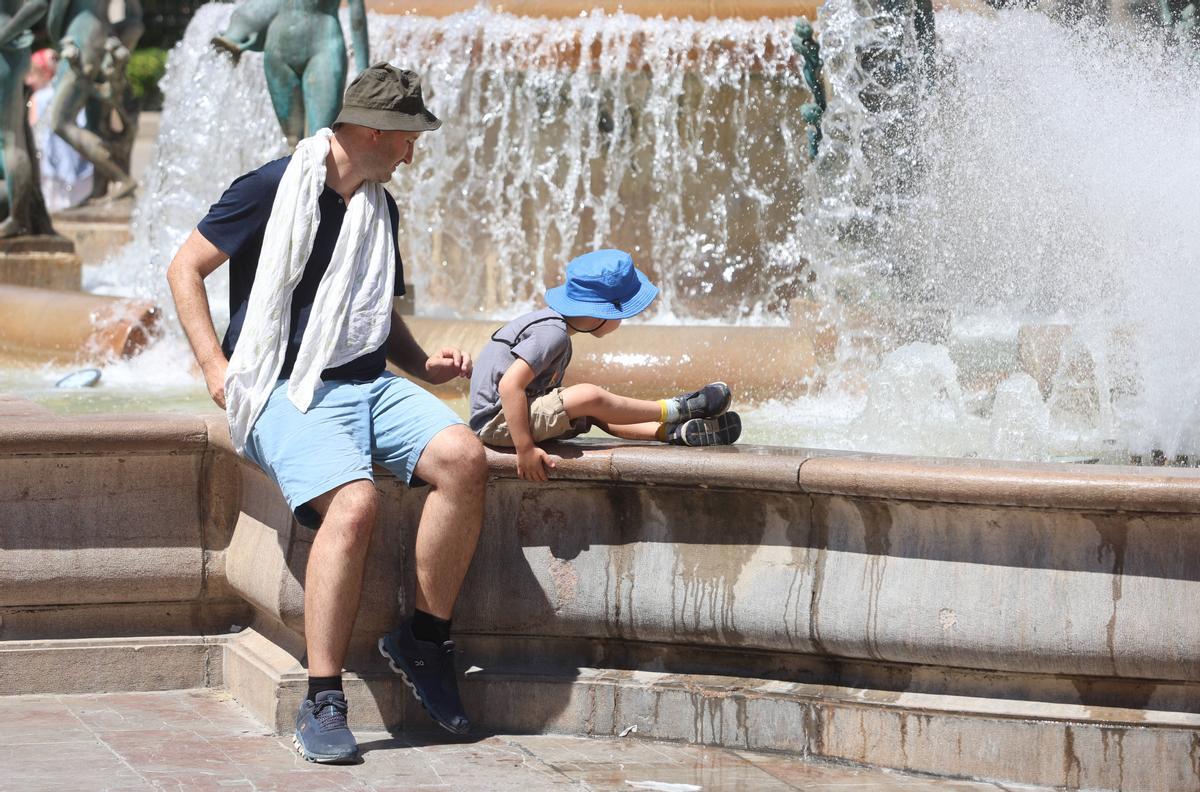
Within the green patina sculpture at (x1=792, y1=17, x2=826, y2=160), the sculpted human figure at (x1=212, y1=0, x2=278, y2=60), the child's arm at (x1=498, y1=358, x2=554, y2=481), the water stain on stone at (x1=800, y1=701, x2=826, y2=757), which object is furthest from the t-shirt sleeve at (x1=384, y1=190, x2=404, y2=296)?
the sculpted human figure at (x1=212, y1=0, x2=278, y2=60)

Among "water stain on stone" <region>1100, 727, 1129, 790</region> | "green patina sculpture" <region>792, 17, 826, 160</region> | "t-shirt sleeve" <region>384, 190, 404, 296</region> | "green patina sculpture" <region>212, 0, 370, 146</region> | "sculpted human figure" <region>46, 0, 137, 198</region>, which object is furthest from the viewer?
"sculpted human figure" <region>46, 0, 137, 198</region>

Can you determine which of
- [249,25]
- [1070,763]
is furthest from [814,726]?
[249,25]

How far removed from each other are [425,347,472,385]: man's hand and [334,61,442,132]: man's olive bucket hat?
592 mm

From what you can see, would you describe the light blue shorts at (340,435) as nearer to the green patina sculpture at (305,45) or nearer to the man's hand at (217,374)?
the man's hand at (217,374)

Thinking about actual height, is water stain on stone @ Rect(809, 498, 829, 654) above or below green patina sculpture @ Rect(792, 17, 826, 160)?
below

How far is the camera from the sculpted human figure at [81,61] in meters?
15.8

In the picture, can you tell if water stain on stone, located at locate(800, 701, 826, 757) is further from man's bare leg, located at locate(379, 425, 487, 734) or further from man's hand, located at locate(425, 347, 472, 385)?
man's hand, located at locate(425, 347, 472, 385)

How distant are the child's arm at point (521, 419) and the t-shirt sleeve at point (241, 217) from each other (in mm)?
699

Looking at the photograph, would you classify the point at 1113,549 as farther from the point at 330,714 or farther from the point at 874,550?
the point at 330,714

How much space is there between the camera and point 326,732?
407cm

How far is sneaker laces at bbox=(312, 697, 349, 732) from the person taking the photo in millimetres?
4074

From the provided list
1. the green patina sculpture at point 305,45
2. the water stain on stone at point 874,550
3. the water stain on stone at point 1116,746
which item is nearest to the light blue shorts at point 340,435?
the water stain on stone at point 874,550

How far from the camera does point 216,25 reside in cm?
1243

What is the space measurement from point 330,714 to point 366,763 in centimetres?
14
